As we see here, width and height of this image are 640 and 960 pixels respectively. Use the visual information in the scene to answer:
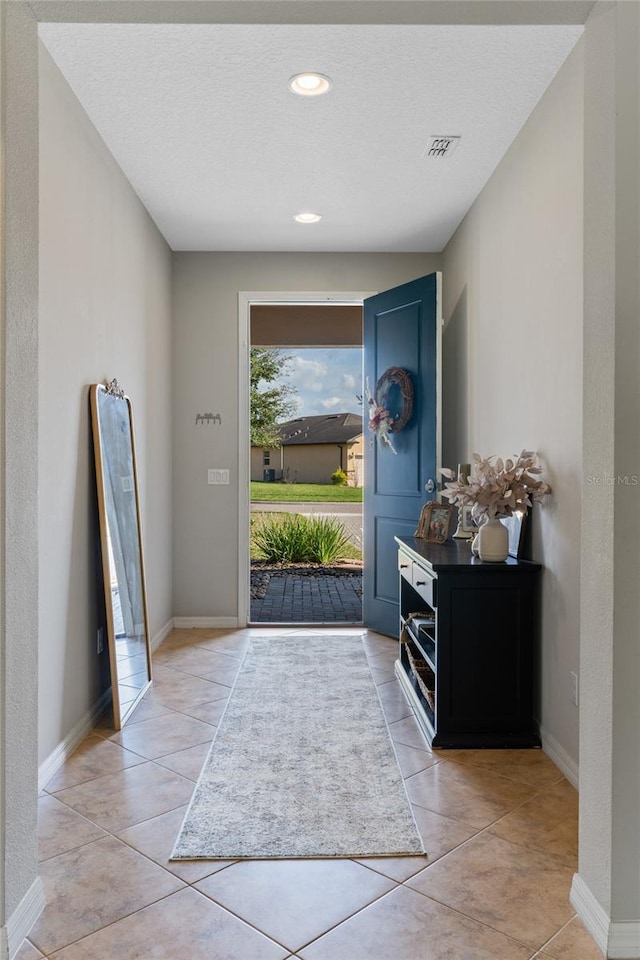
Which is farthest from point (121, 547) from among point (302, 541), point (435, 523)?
point (302, 541)

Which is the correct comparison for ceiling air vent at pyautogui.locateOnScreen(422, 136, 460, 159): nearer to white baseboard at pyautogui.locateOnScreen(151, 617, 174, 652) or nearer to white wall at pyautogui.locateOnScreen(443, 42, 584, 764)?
white wall at pyautogui.locateOnScreen(443, 42, 584, 764)

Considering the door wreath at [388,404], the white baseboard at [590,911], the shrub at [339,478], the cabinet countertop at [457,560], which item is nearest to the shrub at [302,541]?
the shrub at [339,478]

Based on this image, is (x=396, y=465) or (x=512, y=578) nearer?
(x=512, y=578)

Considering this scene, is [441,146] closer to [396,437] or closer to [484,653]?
[396,437]

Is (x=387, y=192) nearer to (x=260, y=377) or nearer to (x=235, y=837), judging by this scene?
(x=235, y=837)

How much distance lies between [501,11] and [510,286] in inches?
70.1

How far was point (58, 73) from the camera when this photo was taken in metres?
2.76

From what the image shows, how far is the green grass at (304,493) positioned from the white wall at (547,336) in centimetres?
614

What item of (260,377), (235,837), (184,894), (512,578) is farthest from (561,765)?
(260,377)

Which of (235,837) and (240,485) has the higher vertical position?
(240,485)

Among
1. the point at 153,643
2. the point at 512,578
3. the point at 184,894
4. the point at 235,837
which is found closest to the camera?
the point at 184,894

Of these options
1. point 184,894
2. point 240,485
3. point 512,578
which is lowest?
point 184,894

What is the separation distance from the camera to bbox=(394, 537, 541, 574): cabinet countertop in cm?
292

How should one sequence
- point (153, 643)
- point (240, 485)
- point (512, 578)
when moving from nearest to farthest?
point (512, 578), point (153, 643), point (240, 485)
